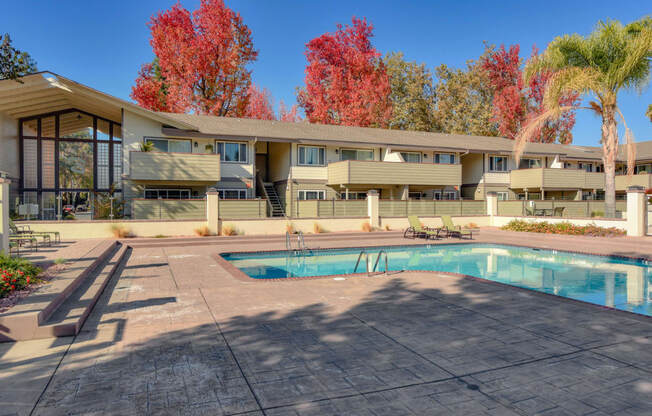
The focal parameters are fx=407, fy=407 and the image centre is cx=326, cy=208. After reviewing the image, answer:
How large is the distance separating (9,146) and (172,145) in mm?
8590

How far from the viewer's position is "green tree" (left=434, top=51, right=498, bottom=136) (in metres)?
46.5

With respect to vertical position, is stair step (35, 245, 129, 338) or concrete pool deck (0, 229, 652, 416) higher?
stair step (35, 245, 129, 338)

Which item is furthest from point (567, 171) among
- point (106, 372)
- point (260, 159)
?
point (106, 372)

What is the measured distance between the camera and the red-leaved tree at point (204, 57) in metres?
36.5

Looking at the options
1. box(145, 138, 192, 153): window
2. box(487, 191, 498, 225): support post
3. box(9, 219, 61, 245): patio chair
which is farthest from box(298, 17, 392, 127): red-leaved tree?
box(9, 219, 61, 245): patio chair

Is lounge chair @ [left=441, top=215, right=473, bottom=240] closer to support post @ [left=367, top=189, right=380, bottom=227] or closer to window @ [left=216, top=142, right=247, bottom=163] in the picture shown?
support post @ [left=367, top=189, right=380, bottom=227]

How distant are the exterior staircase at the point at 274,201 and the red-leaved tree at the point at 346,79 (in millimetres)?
15495

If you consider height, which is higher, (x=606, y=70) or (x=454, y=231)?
(x=606, y=70)

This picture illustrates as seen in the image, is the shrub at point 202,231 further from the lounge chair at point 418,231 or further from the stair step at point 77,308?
the lounge chair at point 418,231

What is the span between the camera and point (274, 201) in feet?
94.0

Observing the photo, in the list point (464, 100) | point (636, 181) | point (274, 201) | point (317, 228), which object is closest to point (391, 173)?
point (317, 228)

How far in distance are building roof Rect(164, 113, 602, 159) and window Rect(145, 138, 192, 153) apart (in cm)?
133

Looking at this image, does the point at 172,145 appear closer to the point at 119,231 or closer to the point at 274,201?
the point at 119,231

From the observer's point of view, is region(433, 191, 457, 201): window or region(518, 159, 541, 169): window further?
region(518, 159, 541, 169): window
